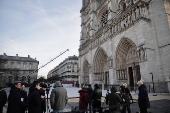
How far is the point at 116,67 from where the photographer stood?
1645 centimetres

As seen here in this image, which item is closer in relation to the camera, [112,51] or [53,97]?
[53,97]

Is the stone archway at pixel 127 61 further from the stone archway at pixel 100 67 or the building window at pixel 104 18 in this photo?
the building window at pixel 104 18

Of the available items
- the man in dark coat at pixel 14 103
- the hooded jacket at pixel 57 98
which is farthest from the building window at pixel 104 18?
the man in dark coat at pixel 14 103

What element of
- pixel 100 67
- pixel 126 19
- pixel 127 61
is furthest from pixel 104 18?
pixel 127 61

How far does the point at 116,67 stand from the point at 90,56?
8.05 m

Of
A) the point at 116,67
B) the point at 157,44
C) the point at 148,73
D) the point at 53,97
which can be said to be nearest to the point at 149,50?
the point at 157,44

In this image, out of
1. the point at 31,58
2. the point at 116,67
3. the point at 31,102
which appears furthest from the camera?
the point at 31,58

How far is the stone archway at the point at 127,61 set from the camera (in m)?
14.3

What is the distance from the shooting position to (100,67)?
21469 mm

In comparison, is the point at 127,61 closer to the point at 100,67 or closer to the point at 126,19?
the point at 126,19

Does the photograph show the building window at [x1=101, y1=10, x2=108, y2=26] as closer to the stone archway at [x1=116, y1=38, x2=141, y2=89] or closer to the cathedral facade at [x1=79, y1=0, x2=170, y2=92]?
the cathedral facade at [x1=79, y1=0, x2=170, y2=92]

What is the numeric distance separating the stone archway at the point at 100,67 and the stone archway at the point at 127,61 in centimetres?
446

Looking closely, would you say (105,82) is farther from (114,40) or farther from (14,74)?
(14,74)

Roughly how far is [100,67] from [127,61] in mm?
6730
